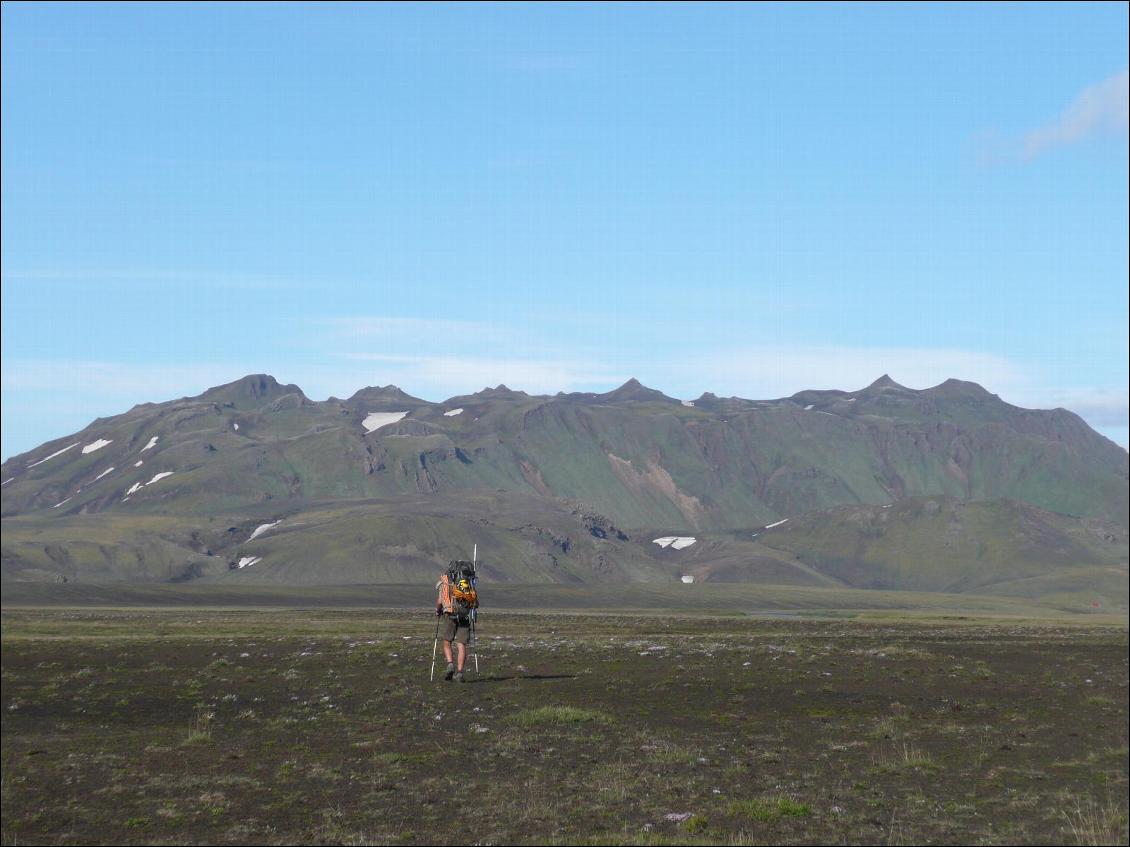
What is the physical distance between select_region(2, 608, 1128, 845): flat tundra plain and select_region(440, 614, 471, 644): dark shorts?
1.21 metres

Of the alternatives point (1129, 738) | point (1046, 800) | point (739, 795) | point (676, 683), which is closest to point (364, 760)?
point (739, 795)

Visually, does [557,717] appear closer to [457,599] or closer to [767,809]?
[457,599]

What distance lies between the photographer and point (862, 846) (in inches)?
656

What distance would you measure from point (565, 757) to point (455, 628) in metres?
10.6

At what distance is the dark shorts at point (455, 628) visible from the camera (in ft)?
105

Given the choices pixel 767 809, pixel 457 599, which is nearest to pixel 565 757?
pixel 767 809

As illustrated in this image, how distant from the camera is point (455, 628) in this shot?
32.8 metres

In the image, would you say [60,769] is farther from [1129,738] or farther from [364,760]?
[1129,738]

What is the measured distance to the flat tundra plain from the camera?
1814 cm

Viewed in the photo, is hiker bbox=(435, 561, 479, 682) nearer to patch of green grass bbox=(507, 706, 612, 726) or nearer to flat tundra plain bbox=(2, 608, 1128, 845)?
flat tundra plain bbox=(2, 608, 1128, 845)

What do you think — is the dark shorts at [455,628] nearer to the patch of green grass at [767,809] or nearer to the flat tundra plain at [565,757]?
the flat tundra plain at [565,757]

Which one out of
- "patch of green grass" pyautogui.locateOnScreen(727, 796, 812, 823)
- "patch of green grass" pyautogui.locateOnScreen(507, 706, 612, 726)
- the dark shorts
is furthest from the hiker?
"patch of green grass" pyautogui.locateOnScreen(727, 796, 812, 823)

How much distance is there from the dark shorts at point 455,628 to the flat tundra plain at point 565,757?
47.6 inches

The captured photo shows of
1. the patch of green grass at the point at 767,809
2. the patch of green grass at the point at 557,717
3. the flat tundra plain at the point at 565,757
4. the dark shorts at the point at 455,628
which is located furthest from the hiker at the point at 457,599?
the patch of green grass at the point at 767,809
